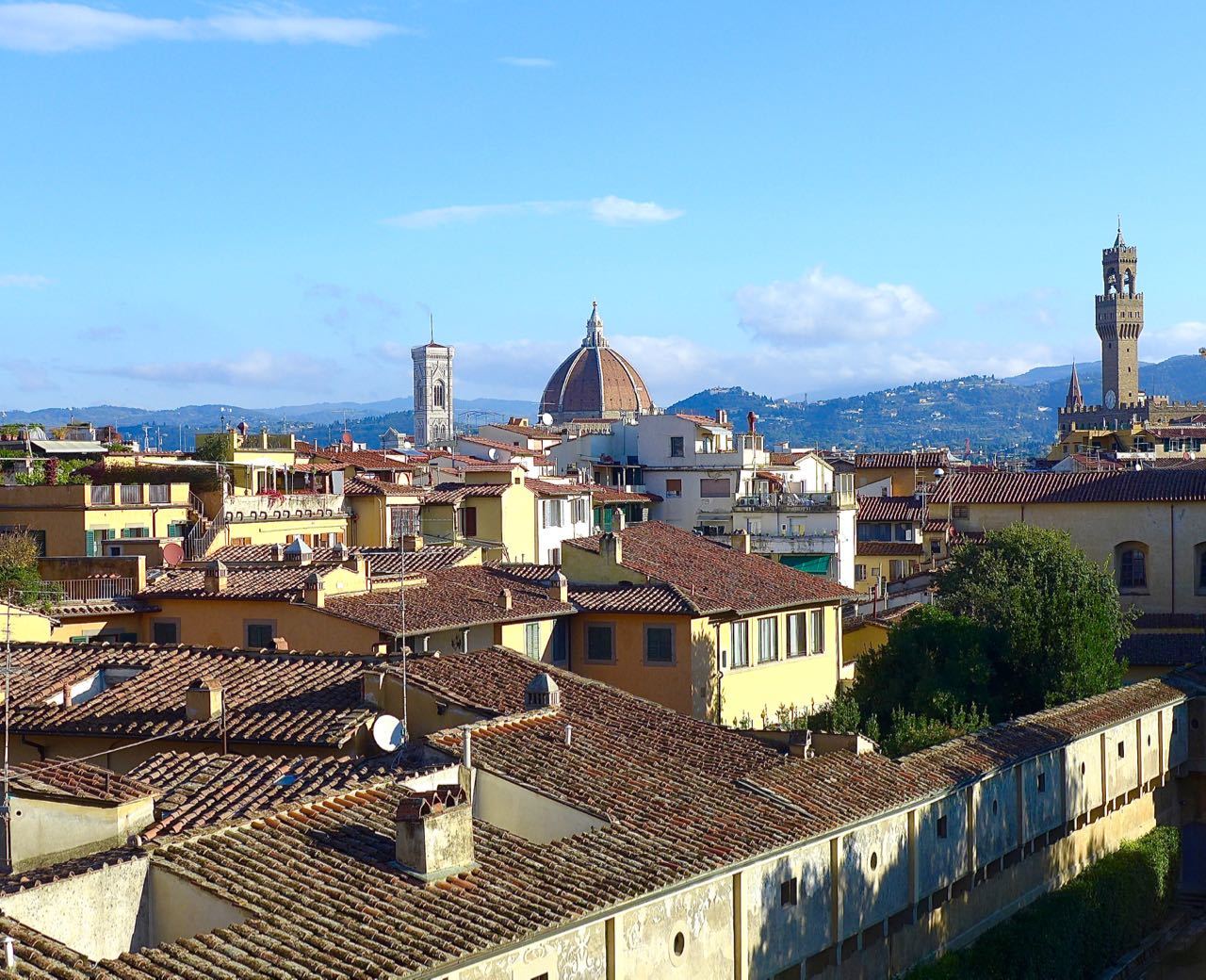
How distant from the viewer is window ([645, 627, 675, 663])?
29656 mm

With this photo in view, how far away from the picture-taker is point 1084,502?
49.8 metres

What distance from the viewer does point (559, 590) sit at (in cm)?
2958

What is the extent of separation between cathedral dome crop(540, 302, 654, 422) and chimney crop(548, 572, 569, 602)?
11398cm

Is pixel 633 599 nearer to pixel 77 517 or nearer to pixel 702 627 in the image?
pixel 702 627

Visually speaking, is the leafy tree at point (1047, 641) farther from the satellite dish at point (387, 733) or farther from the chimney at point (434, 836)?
the chimney at point (434, 836)

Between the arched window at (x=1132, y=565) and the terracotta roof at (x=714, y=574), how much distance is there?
16.3m

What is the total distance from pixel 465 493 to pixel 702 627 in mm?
16484

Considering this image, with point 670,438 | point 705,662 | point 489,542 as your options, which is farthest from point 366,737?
point 670,438

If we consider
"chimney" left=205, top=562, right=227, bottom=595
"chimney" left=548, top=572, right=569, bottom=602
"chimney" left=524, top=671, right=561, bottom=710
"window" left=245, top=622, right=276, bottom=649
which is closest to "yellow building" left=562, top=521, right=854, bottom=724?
"chimney" left=548, top=572, right=569, bottom=602

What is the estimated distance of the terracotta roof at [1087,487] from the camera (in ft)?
159

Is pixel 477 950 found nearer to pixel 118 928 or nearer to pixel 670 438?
pixel 118 928

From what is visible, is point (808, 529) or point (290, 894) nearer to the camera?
point (290, 894)

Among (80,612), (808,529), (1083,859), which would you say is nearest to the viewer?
(1083,859)

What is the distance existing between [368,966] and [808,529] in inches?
1717
